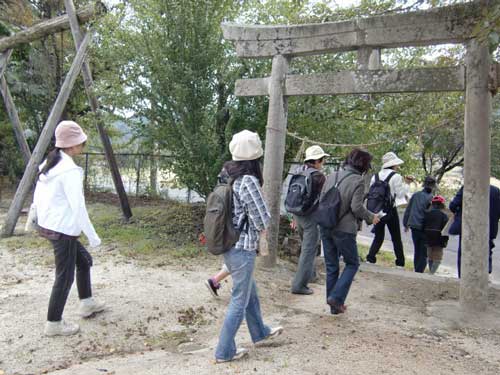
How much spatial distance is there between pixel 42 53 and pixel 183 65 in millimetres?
7974

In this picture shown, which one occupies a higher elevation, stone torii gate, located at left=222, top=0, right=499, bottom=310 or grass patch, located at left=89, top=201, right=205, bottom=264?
stone torii gate, located at left=222, top=0, right=499, bottom=310

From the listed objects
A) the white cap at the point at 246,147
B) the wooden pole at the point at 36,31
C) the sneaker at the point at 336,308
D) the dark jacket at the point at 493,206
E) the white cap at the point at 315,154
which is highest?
the wooden pole at the point at 36,31

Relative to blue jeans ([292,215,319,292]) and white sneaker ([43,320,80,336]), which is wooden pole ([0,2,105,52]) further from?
white sneaker ([43,320,80,336])

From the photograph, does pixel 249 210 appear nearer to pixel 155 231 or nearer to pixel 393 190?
pixel 393 190

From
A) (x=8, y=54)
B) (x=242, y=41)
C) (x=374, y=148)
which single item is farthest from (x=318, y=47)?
(x=8, y=54)

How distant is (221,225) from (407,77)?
9.68 feet

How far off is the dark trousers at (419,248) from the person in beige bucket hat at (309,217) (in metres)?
2.18

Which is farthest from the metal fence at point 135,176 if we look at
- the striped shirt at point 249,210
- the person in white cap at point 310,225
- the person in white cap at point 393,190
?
the striped shirt at point 249,210

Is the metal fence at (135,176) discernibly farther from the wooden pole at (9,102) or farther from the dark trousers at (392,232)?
the dark trousers at (392,232)

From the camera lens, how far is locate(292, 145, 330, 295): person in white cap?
5.10 metres

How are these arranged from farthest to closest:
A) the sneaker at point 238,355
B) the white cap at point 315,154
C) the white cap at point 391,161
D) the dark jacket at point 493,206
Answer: the white cap at point 391,161 < the dark jacket at point 493,206 < the white cap at point 315,154 < the sneaker at point 238,355

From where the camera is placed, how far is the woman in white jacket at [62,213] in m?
3.83

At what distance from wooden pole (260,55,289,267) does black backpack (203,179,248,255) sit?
Result: 9.45 feet

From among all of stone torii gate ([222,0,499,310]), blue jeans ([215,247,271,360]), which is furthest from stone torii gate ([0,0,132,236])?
blue jeans ([215,247,271,360])
